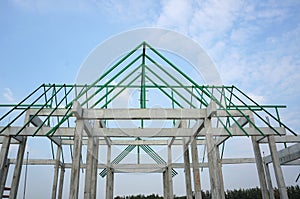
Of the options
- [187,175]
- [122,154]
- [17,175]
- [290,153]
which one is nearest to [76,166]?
[17,175]

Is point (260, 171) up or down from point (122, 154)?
down

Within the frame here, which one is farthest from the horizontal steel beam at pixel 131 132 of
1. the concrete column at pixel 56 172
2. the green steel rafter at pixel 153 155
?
the green steel rafter at pixel 153 155

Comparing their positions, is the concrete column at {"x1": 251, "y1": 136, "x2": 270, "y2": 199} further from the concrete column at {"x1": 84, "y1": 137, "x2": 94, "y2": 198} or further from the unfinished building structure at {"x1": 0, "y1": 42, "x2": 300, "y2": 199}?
the concrete column at {"x1": 84, "y1": 137, "x2": 94, "y2": 198}

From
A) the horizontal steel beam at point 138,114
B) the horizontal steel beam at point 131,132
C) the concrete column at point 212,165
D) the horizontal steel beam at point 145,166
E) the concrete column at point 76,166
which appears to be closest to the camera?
the concrete column at point 76,166

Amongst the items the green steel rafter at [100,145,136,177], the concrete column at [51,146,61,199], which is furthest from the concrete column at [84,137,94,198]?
the green steel rafter at [100,145,136,177]

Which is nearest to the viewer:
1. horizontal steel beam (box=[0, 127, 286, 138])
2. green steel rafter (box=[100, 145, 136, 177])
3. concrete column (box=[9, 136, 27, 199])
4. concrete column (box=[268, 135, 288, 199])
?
horizontal steel beam (box=[0, 127, 286, 138])

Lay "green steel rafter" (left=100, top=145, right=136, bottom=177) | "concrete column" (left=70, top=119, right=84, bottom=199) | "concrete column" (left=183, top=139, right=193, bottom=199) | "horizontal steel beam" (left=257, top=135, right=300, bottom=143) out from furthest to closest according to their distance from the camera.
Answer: "green steel rafter" (left=100, top=145, right=136, bottom=177) < "horizontal steel beam" (left=257, top=135, right=300, bottom=143) < "concrete column" (left=183, top=139, right=193, bottom=199) < "concrete column" (left=70, top=119, right=84, bottom=199)

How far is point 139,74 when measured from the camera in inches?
592

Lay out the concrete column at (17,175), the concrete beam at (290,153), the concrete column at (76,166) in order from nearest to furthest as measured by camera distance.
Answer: the concrete column at (76,166), the concrete column at (17,175), the concrete beam at (290,153)

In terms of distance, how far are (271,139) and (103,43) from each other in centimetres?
1162

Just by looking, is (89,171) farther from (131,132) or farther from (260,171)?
(260,171)

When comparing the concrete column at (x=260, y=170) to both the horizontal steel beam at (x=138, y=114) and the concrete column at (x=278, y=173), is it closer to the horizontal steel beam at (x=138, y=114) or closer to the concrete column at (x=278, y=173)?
the concrete column at (x=278, y=173)

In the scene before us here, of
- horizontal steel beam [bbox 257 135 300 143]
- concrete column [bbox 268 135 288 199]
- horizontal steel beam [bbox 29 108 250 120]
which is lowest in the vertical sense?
concrete column [bbox 268 135 288 199]

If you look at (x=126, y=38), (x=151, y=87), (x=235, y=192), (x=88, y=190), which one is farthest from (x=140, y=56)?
(x=235, y=192)
